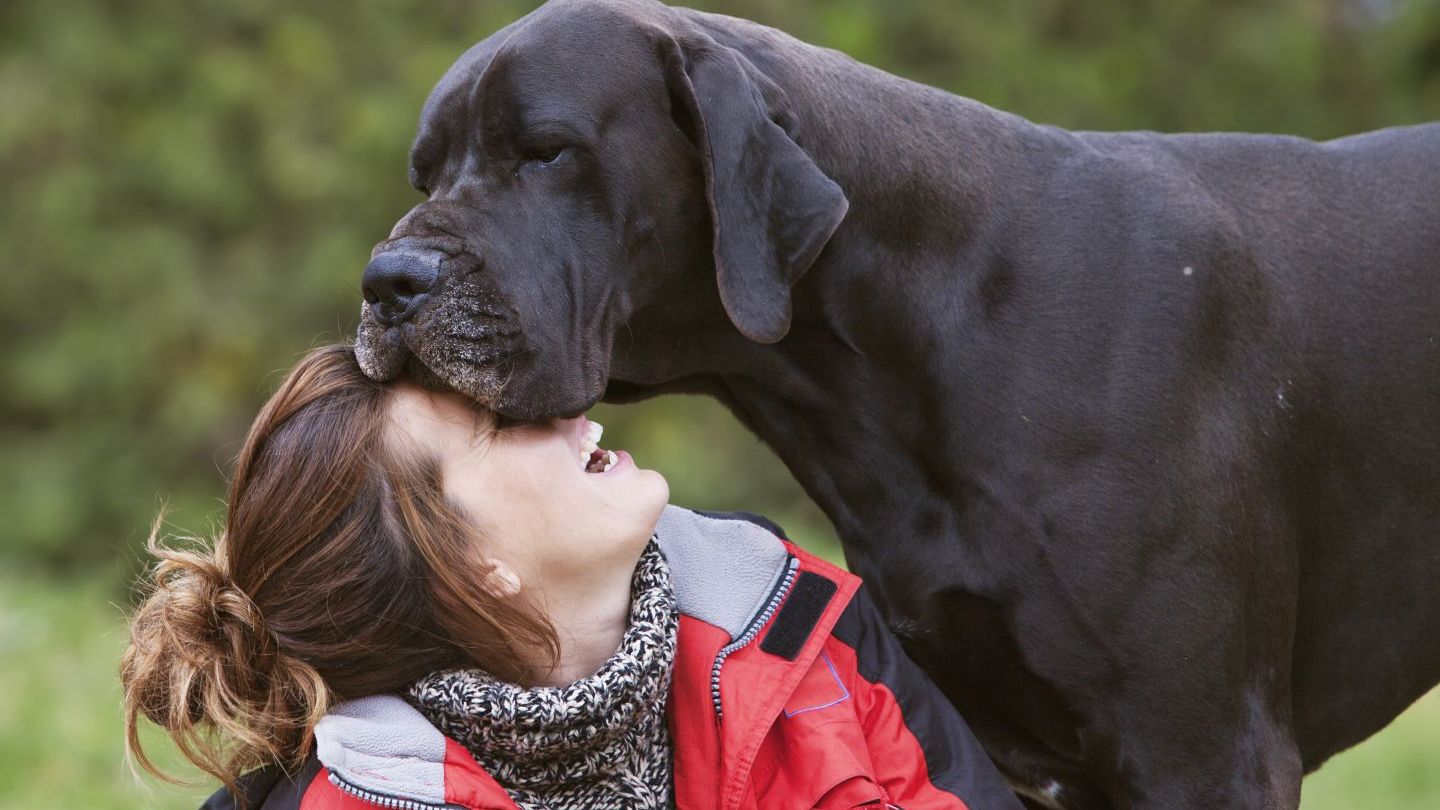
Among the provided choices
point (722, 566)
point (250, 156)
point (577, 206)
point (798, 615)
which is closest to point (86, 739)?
point (722, 566)

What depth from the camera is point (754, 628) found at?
9.42 ft

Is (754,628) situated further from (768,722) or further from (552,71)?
(552,71)

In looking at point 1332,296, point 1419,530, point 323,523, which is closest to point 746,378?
point 323,523

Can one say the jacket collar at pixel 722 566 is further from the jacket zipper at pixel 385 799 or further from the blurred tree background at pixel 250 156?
the blurred tree background at pixel 250 156

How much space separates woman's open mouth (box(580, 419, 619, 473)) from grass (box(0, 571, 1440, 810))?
1424mm

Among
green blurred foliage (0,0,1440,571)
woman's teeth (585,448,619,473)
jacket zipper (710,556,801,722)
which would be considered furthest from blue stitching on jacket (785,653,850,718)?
green blurred foliage (0,0,1440,571)

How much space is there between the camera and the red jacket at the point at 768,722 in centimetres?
262

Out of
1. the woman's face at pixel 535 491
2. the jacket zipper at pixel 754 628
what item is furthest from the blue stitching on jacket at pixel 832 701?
the woman's face at pixel 535 491

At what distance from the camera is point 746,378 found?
122 inches

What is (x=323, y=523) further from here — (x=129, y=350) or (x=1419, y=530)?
(x=129, y=350)

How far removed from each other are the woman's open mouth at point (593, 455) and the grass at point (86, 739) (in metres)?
1.42

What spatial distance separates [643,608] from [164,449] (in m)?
7.74

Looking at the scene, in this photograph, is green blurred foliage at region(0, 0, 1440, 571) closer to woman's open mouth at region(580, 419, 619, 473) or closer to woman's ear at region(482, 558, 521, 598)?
woman's open mouth at region(580, 419, 619, 473)

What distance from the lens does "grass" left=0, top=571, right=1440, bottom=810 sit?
455cm
